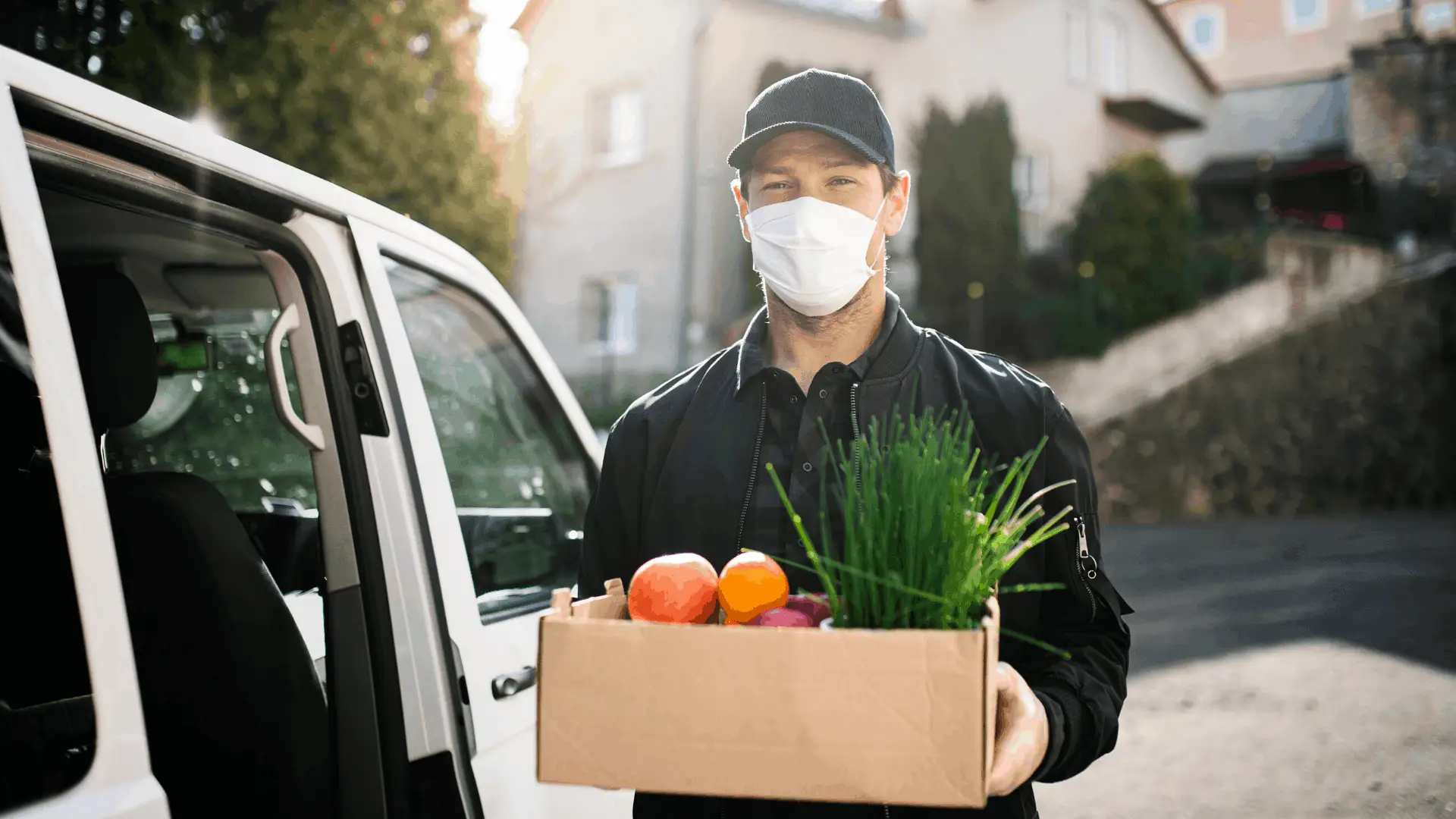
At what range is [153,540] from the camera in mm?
2188

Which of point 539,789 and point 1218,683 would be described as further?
point 1218,683

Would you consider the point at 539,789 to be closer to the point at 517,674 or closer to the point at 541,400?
the point at 517,674

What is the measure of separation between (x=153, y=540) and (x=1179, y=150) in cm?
3278

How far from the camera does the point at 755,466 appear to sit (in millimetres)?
2029

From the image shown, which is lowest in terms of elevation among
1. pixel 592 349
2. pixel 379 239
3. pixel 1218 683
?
pixel 1218 683

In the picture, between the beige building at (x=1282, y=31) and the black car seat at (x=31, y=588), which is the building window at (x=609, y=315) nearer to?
the black car seat at (x=31, y=588)

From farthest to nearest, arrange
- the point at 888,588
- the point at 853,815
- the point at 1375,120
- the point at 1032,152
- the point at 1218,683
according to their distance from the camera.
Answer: the point at 1375,120
the point at 1032,152
the point at 1218,683
the point at 853,815
the point at 888,588

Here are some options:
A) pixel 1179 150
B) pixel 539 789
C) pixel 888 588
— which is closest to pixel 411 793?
pixel 539 789

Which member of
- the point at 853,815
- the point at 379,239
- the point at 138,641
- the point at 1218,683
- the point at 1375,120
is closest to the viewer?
the point at 853,815

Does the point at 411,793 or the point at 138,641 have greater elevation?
the point at 138,641

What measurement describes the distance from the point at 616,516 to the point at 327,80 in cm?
985

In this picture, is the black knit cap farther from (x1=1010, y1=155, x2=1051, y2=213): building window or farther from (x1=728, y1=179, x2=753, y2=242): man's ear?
(x1=1010, y1=155, x2=1051, y2=213): building window

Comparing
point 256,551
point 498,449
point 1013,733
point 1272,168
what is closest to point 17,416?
point 256,551

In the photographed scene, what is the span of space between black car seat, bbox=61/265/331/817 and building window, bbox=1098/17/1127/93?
86.8 feet
